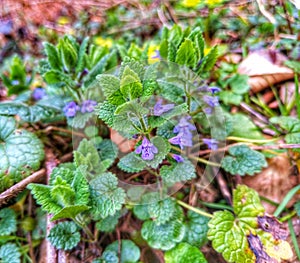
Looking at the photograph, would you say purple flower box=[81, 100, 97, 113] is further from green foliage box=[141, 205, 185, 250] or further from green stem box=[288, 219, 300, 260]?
green stem box=[288, 219, 300, 260]

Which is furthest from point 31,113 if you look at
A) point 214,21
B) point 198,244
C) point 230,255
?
point 214,21

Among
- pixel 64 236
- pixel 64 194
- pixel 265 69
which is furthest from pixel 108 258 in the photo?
pixel 265 69

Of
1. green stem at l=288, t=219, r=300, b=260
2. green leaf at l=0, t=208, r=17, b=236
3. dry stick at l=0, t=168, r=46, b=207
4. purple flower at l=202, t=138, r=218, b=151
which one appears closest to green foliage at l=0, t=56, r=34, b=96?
dry stick at l=0, t=168, r=46, b=207

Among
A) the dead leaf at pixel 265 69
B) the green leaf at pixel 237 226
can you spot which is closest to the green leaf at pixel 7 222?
the green leaf at pixel 237 226

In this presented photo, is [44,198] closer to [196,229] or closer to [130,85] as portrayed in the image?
[130,85]

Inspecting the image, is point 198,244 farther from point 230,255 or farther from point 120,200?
point 120,200
